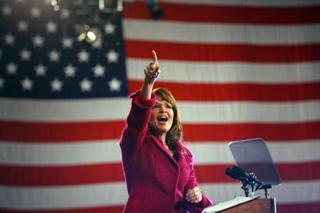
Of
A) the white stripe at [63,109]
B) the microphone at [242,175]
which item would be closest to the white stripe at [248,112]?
the white stripe at [63,109]

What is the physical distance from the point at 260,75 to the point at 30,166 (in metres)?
2.68

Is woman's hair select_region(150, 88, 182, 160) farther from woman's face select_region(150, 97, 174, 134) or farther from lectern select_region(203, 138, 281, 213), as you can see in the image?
lectern select_region(203, 138, 281, 213)

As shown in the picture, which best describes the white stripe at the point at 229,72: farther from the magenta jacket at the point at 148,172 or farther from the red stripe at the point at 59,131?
the magenta jacket at the point at 148,172

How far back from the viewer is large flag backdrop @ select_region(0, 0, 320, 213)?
567 cm

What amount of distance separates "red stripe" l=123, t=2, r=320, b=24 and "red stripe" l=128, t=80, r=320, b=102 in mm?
755

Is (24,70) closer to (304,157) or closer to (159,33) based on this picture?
(159,33)

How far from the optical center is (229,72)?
6.32 m

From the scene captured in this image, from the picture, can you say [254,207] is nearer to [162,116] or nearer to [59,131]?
[162,116]

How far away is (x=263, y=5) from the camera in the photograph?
6664 mm

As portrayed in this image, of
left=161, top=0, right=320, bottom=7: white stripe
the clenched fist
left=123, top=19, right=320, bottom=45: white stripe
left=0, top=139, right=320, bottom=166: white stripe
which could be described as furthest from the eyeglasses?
left=161, top=0, right=320, bottom=7: white stripe

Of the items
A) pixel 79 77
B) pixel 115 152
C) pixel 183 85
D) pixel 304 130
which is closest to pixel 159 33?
pixel 183 85

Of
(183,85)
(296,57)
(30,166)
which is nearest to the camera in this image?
(30,166)

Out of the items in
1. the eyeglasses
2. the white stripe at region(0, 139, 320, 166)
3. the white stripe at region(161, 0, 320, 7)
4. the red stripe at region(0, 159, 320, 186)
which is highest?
the white stripe at region(161, 0, 320, 7)

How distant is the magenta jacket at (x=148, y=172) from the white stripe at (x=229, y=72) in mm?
3564
